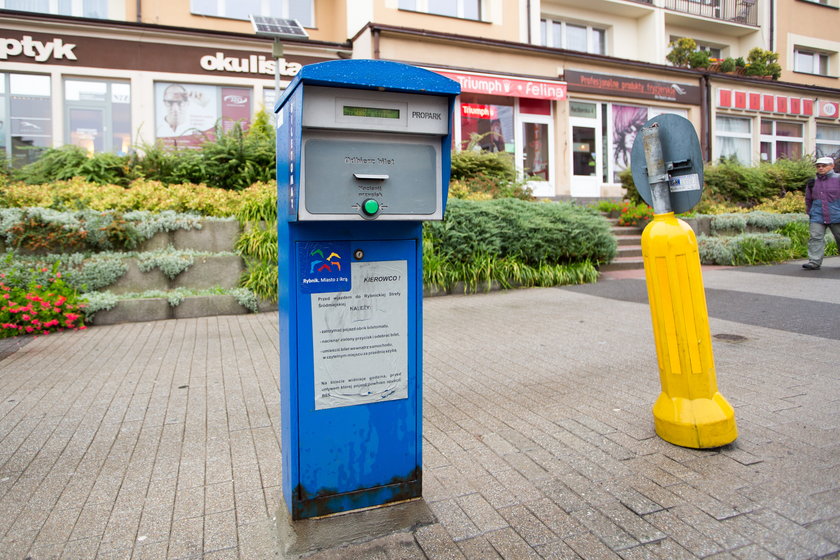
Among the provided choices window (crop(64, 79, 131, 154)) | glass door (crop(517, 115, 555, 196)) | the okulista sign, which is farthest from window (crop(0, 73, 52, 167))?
glass door (crop(517, 115, 555, 196))

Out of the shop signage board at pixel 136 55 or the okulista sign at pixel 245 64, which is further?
the okulista sign at pixel 245 64

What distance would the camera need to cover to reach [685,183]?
362 centimetres

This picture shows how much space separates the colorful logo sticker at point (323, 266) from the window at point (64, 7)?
1689 centimetres

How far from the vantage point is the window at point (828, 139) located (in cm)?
2608

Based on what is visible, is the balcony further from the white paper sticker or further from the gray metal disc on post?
the white paper sticker

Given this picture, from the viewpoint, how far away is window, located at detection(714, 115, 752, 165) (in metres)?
22.7

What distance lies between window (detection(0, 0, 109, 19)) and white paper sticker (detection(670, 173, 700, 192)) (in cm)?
1700

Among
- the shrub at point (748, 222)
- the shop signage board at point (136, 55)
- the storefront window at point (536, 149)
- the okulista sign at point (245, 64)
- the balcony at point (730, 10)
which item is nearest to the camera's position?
the shrub at point (748, 222)

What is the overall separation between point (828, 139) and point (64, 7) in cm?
2974

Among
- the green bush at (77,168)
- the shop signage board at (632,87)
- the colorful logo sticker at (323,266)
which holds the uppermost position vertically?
the shop signage board at (632,87)

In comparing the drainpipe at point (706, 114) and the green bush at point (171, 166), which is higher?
the drainpipe at point (706, 114)

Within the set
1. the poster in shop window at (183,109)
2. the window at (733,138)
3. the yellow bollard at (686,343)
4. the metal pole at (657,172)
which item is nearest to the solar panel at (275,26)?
the poster in shop window at (183,109)

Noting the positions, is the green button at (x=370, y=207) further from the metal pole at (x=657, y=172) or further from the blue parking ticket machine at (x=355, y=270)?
the metal pole at (x=657, y=172)

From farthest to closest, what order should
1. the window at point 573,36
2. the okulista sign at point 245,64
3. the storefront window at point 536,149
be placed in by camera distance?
1. the window at point 573,36
2. the storefront window at point 536,149
3. the okulista sign at point 245,64
